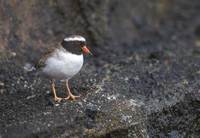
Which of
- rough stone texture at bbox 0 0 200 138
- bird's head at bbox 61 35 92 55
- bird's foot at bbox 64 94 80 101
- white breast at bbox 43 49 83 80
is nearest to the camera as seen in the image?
rough stone texture at bbox 0 0 200 138

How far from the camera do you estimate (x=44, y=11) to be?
9.82m

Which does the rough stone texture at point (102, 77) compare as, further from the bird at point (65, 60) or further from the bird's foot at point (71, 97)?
the bird at point (65, 60)

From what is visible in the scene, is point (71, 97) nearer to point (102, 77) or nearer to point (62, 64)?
point (62, 64)

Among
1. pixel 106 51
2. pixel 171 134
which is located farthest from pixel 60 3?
pixel 171 134

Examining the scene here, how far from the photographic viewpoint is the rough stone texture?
7.19m

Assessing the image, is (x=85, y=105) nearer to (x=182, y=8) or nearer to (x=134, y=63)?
(x=134, y=63)

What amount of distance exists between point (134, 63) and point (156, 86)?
1.13 m

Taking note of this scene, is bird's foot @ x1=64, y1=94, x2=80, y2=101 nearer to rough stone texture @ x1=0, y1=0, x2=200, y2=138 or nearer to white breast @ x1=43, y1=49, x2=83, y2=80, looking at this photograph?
rough stone texture @ x1=0, y1=0, x2=200, y2=138

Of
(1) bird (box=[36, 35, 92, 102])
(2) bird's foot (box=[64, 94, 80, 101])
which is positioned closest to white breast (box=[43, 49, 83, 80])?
(1) bird (box=[36, 35, 92, 102])

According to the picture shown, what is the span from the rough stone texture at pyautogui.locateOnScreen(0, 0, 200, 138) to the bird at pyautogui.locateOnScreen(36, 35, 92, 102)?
0.40 metres

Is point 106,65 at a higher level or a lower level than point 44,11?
lower

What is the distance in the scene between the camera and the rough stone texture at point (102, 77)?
7.19m

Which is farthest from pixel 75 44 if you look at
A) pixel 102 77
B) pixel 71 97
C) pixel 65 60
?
pixel 102 77

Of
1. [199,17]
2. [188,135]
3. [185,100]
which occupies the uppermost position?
[199,17]
